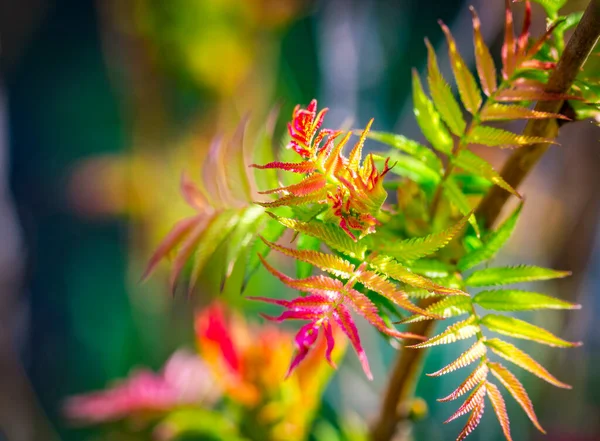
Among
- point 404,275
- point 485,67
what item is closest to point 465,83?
point 485,67

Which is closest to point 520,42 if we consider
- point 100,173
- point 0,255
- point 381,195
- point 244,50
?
point 381,195

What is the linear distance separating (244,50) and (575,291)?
897 millimetres

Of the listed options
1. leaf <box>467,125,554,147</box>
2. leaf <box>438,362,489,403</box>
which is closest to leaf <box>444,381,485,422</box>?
leaf <box>438,362,489,403</box>

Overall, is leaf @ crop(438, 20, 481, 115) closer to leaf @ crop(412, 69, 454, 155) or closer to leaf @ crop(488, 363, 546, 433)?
leaf @ crop(412, 69, 454, 155)

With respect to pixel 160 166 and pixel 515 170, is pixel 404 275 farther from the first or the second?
pixel 160 166

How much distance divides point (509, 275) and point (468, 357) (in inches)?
2.1

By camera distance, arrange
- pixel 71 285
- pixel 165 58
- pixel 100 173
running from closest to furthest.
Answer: pixel 165 58, pixel 100 173, pixel 71 285

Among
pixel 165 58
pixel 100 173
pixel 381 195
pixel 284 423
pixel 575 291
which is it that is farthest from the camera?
pixel 100 173

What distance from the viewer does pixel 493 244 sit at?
0.25 metres

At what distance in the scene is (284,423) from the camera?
17.3 inches

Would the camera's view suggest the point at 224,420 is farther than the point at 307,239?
Yes

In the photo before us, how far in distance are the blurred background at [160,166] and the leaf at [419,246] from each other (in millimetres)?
118

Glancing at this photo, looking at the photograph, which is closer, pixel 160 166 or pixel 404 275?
pixel 404 275

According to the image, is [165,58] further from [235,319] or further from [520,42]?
[520,42]
